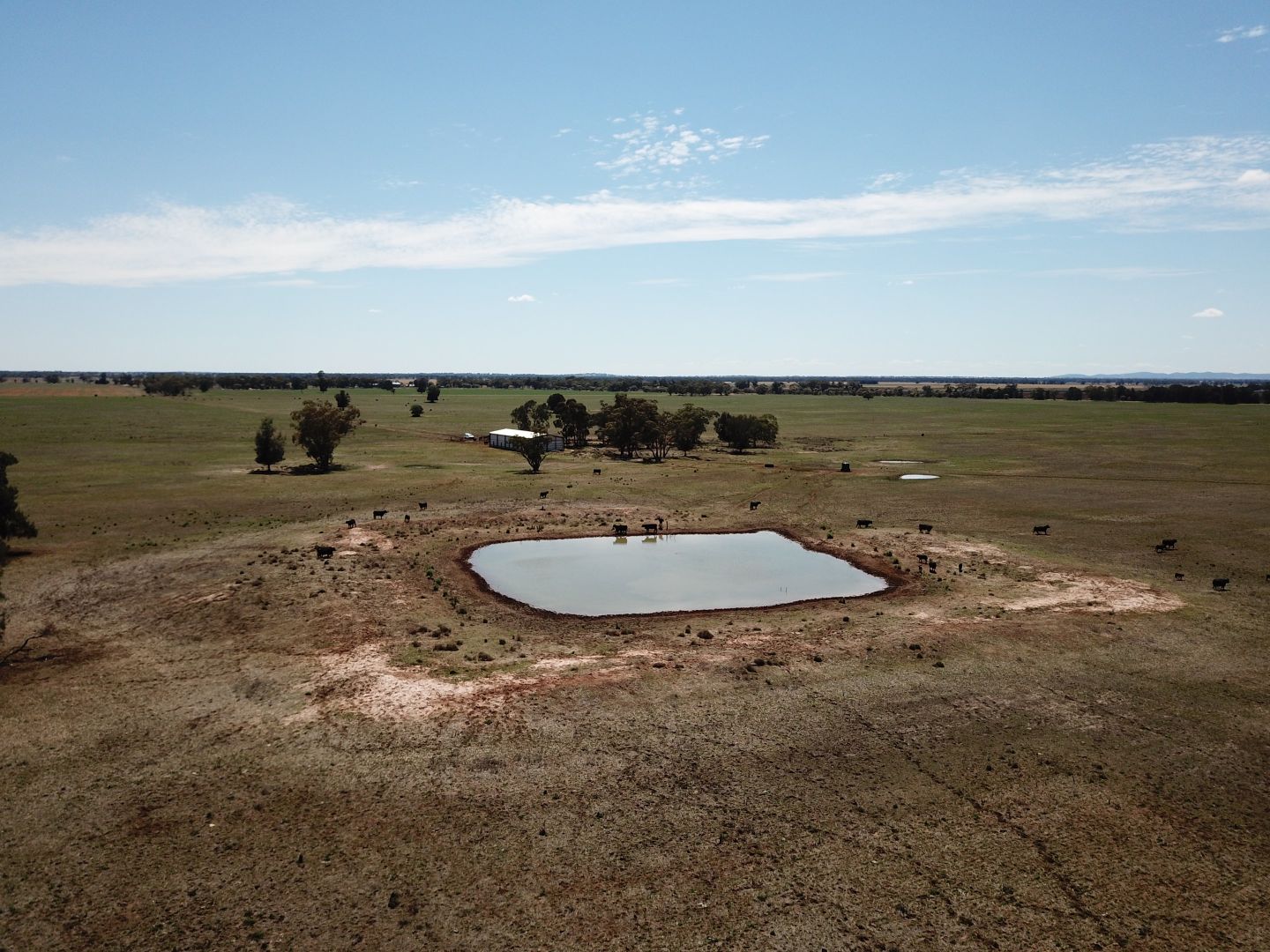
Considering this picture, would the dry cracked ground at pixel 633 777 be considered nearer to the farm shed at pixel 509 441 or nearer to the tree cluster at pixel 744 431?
the farm shed at pixel 509 441

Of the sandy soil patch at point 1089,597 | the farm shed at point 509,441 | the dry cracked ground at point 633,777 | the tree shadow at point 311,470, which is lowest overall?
the dry cracked ground at point 633,777

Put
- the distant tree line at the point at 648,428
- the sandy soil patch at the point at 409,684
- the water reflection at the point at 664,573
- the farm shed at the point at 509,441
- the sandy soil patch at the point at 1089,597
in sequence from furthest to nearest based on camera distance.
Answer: the farm shed at the point at 509,441 → the distant tree line at the point at 648,428 → the water reflection at the point at 664,573 → the sandy soil patch at the point at 1089,597 → the sandy soil patch at the point at 409,684

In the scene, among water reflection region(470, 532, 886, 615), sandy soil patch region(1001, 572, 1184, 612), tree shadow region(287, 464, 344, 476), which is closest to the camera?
sandy soil patch region(1001, 572, 1184, 612)

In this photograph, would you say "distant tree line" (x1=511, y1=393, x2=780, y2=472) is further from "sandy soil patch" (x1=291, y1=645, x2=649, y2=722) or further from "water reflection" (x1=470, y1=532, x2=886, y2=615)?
"sandy soil patch" (x1=291, y1=645, x2=649, y2=722)

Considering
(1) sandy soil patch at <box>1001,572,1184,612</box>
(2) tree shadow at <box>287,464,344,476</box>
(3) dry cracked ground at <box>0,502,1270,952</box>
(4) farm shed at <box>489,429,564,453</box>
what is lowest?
(3) dry cracked ground at <box>0,502,1270,952</box>

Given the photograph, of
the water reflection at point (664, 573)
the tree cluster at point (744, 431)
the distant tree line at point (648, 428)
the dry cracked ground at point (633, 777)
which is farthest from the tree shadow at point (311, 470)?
the tree cluster at point (744, 431)

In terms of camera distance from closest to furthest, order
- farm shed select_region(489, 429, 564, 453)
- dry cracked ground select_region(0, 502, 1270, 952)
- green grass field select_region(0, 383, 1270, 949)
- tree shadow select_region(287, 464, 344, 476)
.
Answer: dry cracked ground select_region(0, 502, 1270, 952)
green grass field select_region(0, 383, 1270, 949)
tree shadow select_region(287, 464, 344, 476)
farm shed select_region(489, 429, 564, 453)

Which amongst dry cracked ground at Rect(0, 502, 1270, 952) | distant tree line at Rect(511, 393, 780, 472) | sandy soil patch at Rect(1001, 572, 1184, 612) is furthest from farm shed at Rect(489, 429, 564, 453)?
sandy soil patch at Rect(1001, 572, 1184, 612)

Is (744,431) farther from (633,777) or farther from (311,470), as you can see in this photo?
(633,777)

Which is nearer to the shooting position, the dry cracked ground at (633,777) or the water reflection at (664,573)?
the dry cracked ground at (633,777)
